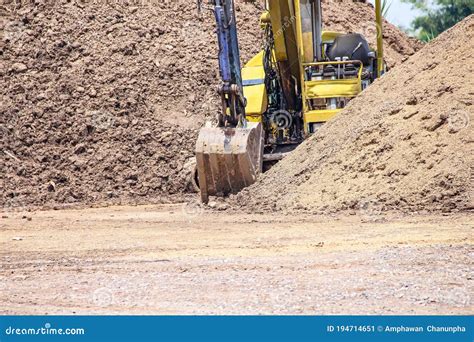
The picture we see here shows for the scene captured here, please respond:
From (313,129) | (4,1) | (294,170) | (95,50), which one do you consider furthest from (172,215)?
(4,1)

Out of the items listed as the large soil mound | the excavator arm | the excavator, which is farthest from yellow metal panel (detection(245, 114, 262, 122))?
the large soil mound

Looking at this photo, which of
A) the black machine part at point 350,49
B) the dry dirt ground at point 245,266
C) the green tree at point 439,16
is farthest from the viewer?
the green tree at point 439,16

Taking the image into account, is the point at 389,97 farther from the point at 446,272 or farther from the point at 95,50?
the point at 95,50

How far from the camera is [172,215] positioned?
Answer: 12.4m

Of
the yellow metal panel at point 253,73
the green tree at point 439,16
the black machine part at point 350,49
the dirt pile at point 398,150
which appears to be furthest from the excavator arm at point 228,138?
the green tree at point 439,16

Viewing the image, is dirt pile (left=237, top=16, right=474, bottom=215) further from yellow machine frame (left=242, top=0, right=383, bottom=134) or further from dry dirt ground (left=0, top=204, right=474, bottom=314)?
yellow machine frame (left=242, top=0, right=383, bottom=134)

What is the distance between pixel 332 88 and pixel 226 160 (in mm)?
1887

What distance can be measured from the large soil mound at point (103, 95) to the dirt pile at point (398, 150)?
11.8 ft

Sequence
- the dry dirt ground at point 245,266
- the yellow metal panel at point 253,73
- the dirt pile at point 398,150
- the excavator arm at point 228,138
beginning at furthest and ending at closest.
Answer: the yellow metal panel at point 253,73 < the excavator arm at point 228,138 < the dirt pile at point 398,150 < the dry dirt ground at point 245,266

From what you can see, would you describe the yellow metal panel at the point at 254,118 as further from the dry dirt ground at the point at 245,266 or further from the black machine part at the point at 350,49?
the dry dirt ground at the point at 245,266

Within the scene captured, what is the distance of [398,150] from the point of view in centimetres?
1142

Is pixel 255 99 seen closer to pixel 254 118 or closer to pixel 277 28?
pixel 254 118

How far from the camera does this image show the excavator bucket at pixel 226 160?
12.4m

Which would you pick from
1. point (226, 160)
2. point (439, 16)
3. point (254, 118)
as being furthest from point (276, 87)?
point (439, 16)
